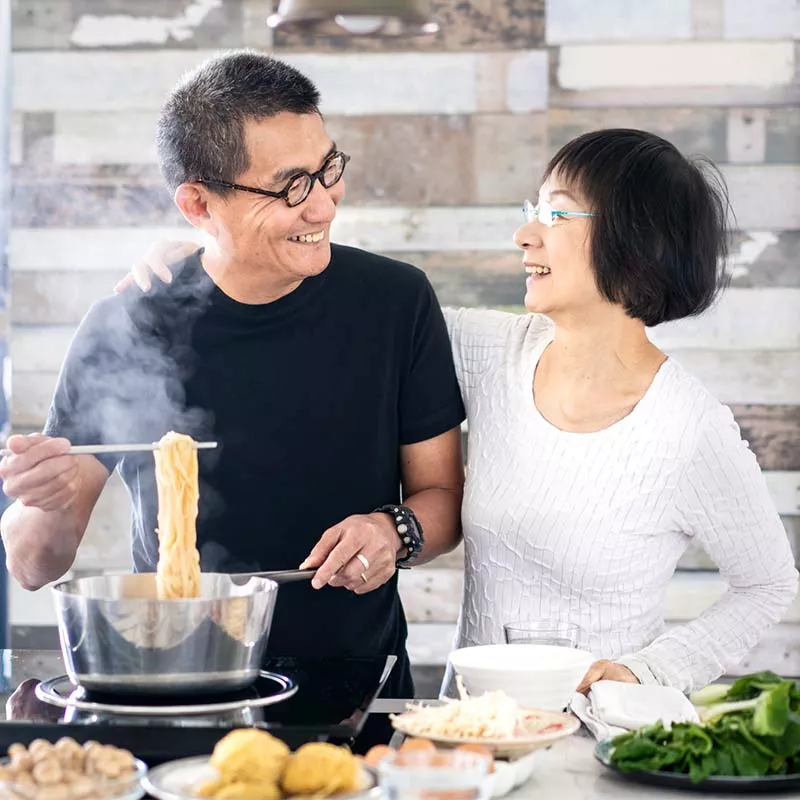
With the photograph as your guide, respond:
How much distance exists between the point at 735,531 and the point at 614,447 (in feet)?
0.97

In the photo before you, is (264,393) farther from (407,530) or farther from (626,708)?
(626,708)

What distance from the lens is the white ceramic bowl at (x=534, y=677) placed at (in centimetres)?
185

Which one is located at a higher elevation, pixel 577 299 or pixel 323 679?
pixel 577 299

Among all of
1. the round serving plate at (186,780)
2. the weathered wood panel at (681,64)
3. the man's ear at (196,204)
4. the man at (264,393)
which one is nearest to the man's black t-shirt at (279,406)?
the man at (264,393)

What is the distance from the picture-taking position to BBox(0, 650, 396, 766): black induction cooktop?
1.67 m

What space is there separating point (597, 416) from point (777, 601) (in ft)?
1.72

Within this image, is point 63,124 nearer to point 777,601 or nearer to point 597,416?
point 597,416

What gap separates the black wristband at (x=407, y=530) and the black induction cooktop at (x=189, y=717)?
43 cm

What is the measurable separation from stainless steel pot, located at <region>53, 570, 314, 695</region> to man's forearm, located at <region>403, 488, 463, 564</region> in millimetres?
844

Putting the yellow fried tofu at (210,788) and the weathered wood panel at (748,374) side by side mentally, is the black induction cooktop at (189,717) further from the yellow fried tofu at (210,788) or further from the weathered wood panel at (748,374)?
the weathered wood panel at (748,374)

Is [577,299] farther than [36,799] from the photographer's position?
Yes

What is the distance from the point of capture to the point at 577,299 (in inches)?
104

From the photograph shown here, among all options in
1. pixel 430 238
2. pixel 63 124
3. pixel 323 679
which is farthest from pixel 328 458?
pixel 63 124

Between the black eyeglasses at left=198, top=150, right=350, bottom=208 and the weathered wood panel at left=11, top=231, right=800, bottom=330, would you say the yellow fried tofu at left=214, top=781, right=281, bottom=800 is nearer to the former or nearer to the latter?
the black eyeglasses at left=198, top=150, right=350, bottom=208
